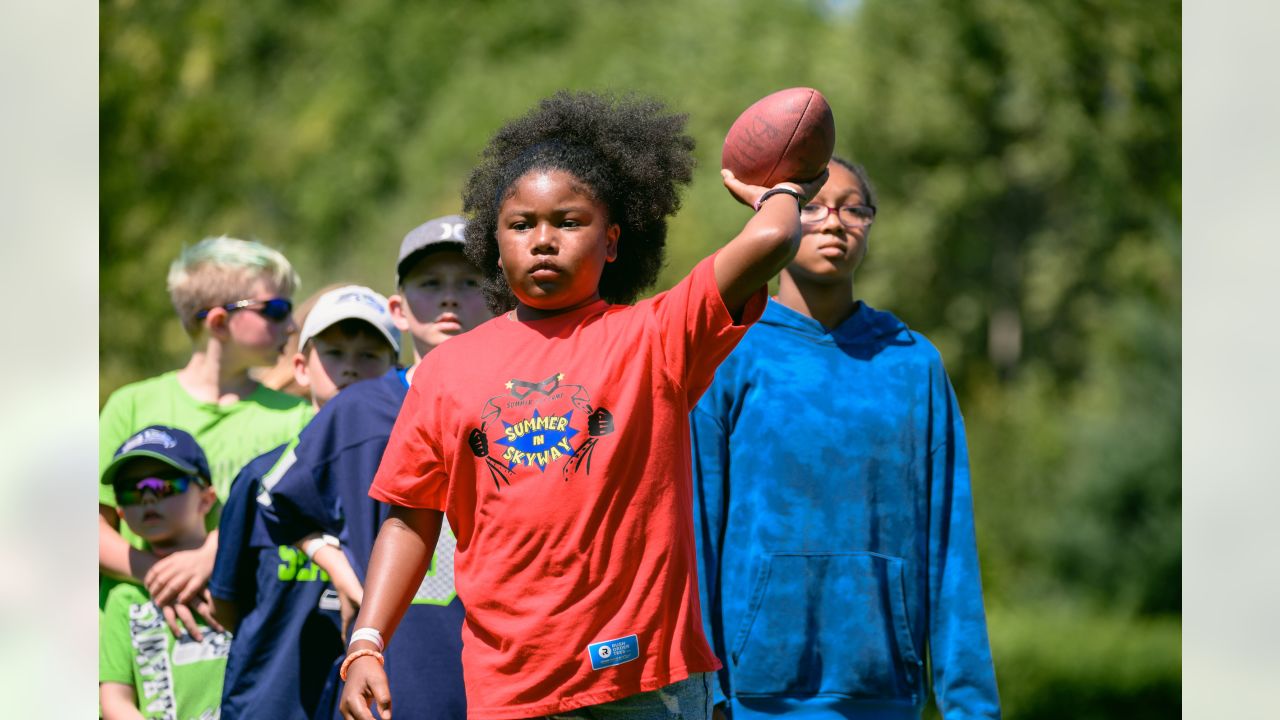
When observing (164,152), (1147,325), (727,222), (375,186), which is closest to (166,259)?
(164,152)

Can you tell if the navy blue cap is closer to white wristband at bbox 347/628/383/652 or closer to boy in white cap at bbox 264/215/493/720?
boy in white cap at bbox 264/215/493/720

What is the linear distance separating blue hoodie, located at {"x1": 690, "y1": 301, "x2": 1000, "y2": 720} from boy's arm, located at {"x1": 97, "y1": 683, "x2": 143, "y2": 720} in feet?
7.45

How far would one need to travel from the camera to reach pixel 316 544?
4254mm

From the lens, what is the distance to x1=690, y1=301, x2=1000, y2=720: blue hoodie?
161 inches

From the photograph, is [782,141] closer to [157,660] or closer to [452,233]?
[452,233]

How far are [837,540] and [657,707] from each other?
116 cm

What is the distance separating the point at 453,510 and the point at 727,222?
17.8 meters

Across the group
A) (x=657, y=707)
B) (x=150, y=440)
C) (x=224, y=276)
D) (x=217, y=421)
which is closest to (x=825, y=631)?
(x=657, y=707)

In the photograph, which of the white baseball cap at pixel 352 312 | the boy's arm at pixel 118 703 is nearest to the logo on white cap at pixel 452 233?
the white baseball cap at pixel 352 312

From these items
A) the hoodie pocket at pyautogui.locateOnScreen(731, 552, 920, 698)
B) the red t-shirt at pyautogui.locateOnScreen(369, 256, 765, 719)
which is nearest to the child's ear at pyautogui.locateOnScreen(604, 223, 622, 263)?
the red t-shirt at pyautogui.locateOnScreen(369, 256, 765, 719)

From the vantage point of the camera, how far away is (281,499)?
4270 millimetres

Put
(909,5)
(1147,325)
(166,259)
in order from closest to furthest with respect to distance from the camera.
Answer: (166,259) < (1147,325) < (909,5)

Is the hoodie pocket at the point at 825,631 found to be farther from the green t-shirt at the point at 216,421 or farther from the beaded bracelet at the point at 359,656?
the green t-shirt at the point at 216,421
